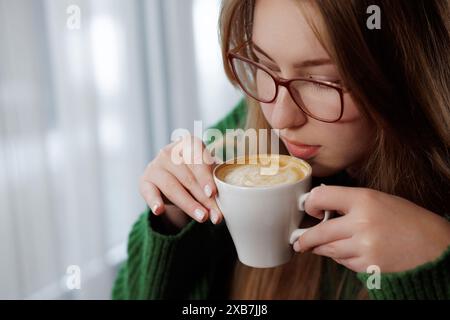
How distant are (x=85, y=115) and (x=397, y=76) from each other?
72 centimetres

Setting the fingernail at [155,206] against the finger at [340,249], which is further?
the fingernail at [155,206]

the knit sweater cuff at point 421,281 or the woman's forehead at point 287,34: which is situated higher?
the woman's forehead at point 287,34

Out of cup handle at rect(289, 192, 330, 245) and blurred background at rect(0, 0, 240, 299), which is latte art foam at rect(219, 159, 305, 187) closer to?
cup handle at rect(289, 192, 330, 245)

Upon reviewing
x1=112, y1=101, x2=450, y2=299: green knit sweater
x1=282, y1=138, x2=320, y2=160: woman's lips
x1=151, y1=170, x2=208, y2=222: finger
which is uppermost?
x1=282, y1=138, x2=320, y2=160: woman's lips

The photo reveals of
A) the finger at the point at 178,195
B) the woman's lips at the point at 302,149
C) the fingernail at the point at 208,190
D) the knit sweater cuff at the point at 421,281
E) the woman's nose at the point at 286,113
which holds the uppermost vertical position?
the woman's nose at the point at 286,113

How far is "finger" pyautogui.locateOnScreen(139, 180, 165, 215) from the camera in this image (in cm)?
77

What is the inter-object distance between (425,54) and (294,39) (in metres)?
0.19

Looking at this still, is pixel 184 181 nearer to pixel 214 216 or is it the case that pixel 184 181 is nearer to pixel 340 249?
pixel 214 216

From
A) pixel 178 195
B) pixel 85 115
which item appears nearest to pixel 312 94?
pixel 178 195

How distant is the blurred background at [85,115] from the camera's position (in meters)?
1.04

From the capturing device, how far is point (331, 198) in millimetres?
626

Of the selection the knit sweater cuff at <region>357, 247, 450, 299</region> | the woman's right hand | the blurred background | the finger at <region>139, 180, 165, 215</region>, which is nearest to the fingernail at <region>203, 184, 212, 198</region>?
the woman's right hand

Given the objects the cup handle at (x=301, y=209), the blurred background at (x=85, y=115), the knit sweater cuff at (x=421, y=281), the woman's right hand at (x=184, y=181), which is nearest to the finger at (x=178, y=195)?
the woman's right hand at (x=184, y=181)
